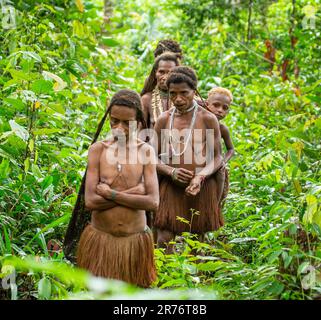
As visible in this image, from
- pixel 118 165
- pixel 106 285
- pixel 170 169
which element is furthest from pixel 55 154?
pixel 106 285

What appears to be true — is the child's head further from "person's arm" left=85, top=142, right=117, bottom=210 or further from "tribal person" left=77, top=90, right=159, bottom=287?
"person's arm" left=85, top=142, right=117, bottom=210

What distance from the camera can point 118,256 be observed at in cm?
437

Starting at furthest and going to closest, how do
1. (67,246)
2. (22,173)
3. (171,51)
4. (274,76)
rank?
1. (274,76)
2. (171,51)
3. (22,173)
4. (67,246)

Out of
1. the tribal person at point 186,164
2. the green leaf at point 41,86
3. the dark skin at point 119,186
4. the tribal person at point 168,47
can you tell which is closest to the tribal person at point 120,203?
the dark skin at point 119,186

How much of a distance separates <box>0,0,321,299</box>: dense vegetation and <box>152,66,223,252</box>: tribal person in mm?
225

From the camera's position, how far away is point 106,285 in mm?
1850

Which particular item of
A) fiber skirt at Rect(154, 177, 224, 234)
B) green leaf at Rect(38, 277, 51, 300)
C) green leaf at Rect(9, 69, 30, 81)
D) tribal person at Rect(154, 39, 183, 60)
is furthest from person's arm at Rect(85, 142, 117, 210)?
tribal person at Rect(154, 39, 183, 60)

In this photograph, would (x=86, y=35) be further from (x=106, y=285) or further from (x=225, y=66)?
(x=106, y=285)

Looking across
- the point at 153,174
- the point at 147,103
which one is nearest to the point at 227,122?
the point at 147,103

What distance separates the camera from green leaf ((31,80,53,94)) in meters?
5.28

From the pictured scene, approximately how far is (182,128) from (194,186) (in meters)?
0.46

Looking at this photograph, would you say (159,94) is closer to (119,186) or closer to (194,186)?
(194,186)

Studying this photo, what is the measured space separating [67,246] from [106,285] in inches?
117

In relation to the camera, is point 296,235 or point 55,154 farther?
point 55,154
